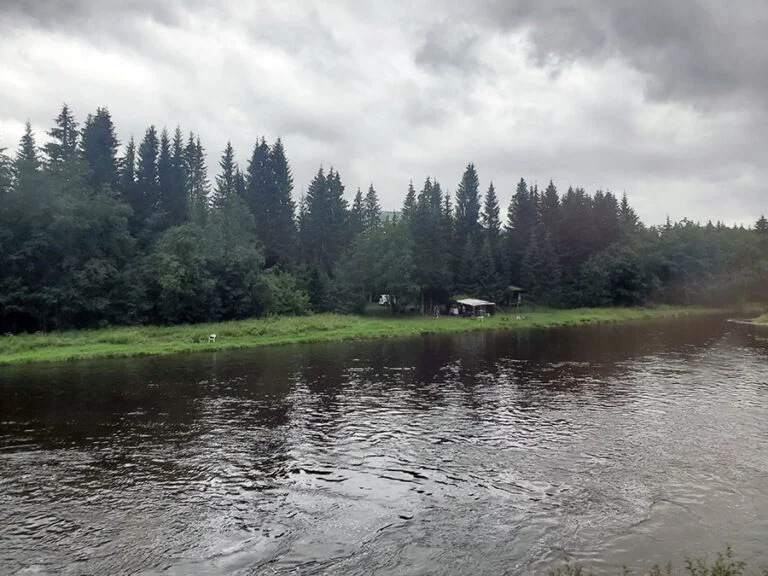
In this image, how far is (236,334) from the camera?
55.5m

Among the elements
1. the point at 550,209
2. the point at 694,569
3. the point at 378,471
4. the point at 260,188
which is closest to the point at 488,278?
the point at 550,209

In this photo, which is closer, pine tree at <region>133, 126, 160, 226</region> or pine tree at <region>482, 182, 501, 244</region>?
pine tree at <region>133, 126, 160, 226</region>

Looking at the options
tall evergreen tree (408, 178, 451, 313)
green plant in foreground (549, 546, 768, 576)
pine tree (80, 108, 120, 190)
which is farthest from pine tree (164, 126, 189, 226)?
green plant in foreground (549, 546, 768, 576)

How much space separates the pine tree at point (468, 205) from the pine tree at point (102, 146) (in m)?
60.3

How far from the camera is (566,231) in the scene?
108m

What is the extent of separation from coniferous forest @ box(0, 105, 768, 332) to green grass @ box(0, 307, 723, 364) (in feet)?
18.5

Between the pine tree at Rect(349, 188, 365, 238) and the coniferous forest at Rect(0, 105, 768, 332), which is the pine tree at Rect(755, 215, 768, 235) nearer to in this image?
the coniferous forest at Rect(0, 105, 768, 332)

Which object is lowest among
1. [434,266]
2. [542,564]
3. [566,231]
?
[542,564]

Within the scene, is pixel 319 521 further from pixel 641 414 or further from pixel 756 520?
pixel 641 414

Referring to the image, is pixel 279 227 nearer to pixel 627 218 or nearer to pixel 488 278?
pixel 488 278

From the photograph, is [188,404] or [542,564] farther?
[188,404]

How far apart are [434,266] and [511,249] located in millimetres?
23534

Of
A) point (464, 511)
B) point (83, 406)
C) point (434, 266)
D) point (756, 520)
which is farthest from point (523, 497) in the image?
point (434, 266)

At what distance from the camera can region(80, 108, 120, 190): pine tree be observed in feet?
257
